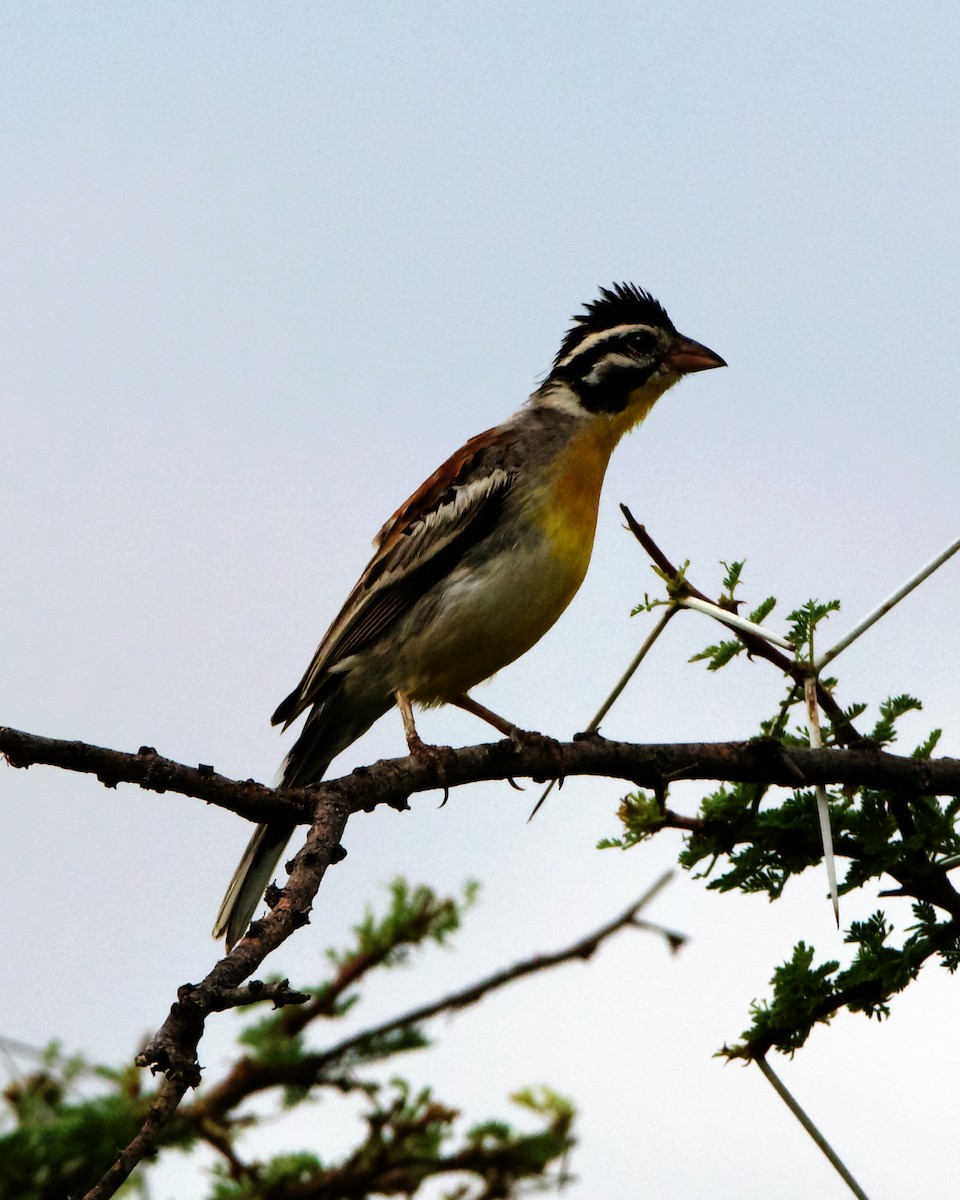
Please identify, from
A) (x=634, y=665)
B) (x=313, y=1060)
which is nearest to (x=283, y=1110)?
(x=313, y=1060)

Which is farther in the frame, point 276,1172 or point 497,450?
point 497,450

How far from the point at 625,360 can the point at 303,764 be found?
2.83 m

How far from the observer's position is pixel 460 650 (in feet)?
22.4

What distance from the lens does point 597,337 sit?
8.46m

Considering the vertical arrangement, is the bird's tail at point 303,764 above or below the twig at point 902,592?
above

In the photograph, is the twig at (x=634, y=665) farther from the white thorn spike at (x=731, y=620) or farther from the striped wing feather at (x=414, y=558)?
the striped wing feather at (x=414, y=558)

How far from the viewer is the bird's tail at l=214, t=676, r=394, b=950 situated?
6.43 m

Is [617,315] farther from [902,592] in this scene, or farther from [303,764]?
[902,592]

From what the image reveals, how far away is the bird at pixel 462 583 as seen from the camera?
6770mm

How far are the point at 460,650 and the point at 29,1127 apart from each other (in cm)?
268

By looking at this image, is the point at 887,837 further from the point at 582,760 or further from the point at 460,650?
the point at 460,650

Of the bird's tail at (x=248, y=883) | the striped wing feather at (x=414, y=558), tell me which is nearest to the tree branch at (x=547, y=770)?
the bird's tail at (x=248, y=883)

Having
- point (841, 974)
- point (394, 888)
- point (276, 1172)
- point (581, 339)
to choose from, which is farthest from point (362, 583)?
point (841, 974)

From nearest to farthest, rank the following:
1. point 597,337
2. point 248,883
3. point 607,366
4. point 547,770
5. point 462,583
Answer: point 547,770, point 248,883, point 462,583, point 607,366, point 597,337
